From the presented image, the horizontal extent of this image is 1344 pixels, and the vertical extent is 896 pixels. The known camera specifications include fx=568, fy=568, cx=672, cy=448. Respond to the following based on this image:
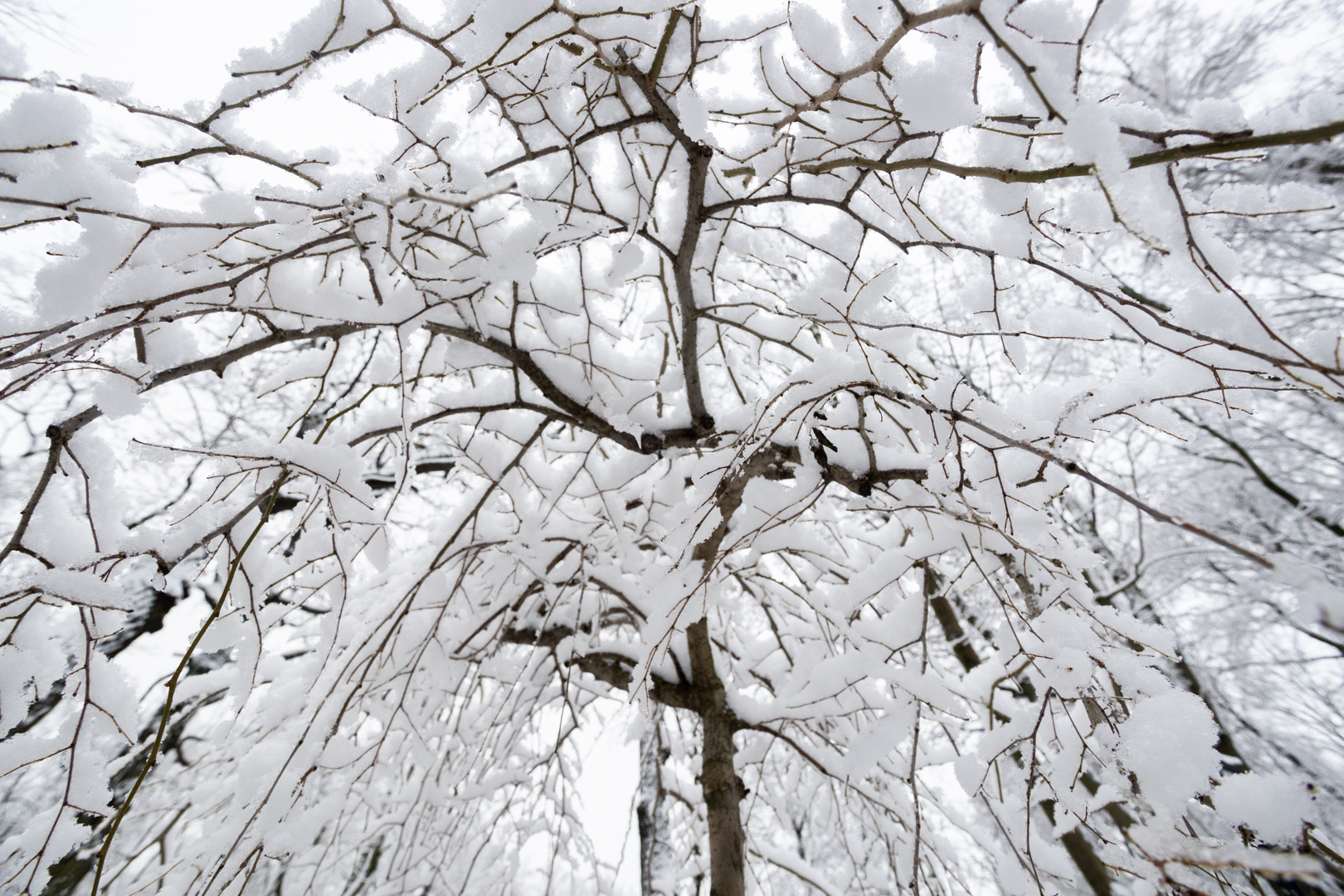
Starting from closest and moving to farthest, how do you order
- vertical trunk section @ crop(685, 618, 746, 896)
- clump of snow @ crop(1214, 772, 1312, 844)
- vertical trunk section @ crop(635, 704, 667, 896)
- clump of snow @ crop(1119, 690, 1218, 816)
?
clump of snow @ crop(1214, 772, 1312, 844)
clump of snow @ crop(1119, 690, 1218, 816)
vertical trunk section @ crop(685, 618, 746, 896)
vertical trunk section @ crop(635, 704, 667, 896)

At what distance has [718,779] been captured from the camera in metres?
1.95

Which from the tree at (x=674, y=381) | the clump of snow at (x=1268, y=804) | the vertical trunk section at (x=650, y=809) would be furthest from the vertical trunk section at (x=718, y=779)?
the clump of snow at (x=1268, y=804)

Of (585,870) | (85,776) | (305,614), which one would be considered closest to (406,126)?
(85,776)

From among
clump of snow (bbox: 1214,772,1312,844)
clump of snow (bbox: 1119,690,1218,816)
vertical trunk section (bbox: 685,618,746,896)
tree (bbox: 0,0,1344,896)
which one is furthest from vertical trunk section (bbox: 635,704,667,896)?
clump of snow (bbox: 1214,772,1312,844)

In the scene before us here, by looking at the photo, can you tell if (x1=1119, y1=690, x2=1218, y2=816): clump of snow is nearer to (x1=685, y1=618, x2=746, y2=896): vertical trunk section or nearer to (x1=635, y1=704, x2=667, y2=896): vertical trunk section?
(x1=685, y1=618, x2=746, y2=896): vertical trunk section

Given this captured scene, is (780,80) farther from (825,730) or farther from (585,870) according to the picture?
(585,870)

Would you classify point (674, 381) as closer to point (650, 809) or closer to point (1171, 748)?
point (1171, 748)

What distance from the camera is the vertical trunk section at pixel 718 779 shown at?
5.78 ft

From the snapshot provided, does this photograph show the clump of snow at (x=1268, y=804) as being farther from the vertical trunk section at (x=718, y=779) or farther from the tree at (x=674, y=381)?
the vertical trunk section at (x=718, y=779)

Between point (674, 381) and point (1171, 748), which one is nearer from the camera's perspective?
point (1171, 748)

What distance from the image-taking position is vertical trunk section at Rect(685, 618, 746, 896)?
1.76 metres

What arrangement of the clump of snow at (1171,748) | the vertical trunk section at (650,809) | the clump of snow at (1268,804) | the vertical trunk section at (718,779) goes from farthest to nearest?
the vertical trunk section at (650,809) → the vertical trunk section at (718,779) → the clump of snow at (1171,748) → the clump of snow at (1268,804)

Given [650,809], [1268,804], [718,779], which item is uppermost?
[650,809]

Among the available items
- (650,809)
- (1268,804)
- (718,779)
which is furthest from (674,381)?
(650,809)
